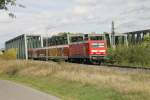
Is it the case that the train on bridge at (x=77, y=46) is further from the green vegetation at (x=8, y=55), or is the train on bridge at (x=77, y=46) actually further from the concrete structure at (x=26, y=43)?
the green vegetation at (x=8, y=55)

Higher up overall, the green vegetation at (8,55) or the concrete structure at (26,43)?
the concrete structure at (26,43)

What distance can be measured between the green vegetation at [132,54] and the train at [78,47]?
186 cm

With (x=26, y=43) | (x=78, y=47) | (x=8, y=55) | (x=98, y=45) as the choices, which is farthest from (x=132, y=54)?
(x=26, y=43)

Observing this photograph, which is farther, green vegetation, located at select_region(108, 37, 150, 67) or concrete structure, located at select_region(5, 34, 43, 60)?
concrete structure, located at select_region(5, 34, 43, 60)

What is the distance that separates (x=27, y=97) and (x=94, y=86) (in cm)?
352

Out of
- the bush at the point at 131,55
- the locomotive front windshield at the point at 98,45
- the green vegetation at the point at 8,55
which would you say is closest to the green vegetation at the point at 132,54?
the bush at the point at 131,55

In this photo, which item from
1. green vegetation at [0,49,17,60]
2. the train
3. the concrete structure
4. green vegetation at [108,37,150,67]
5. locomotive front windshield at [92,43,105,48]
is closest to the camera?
green vegetation at [108,37,150,67]

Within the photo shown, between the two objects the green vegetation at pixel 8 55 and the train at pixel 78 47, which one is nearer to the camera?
the train at pixel 78 47

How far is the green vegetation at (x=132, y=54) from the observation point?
148ft

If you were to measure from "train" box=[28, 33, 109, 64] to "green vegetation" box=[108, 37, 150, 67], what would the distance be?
6.11ft

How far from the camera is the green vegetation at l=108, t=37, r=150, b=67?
45.1m

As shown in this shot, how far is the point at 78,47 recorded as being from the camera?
48.0m

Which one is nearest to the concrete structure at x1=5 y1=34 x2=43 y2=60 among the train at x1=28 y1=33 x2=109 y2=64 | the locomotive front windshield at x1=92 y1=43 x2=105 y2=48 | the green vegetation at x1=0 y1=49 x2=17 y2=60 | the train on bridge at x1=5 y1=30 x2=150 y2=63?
the train on bridge at x1=5 y1=30 x2=150 y2=63

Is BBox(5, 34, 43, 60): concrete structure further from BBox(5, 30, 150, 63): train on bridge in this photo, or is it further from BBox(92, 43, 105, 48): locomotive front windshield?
BBox(92, 43, 105, 48): locomotive front windshield
